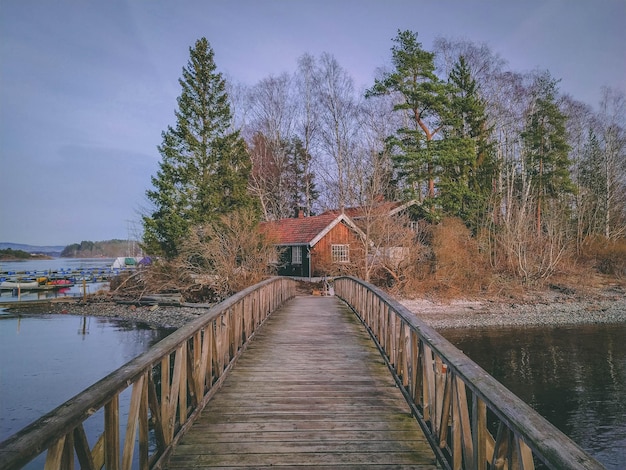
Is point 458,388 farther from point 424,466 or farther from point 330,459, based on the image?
point 330,459

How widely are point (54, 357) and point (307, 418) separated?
14.6 metres

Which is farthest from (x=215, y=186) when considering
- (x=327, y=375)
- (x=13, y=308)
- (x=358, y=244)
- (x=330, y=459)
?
(x=330, y=459)

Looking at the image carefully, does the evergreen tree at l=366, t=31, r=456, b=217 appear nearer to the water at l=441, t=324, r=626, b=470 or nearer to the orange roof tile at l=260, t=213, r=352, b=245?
the orange roof tile at l=260, t=213, r=352, b=245

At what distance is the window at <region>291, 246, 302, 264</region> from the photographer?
27984mm

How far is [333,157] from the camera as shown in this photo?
34.2m

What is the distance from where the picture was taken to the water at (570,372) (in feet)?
30.0

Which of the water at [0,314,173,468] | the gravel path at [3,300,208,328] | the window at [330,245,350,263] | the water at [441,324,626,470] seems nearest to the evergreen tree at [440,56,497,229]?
the window at [330,245,350,263]

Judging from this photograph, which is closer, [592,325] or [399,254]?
[592,325]

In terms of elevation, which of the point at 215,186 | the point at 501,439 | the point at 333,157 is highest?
the point at 333,157

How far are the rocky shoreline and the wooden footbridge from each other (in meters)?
15.4

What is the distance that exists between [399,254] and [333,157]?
13050 millimetres

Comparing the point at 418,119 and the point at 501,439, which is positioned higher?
the point at 418,119

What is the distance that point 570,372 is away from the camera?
43.0 ft

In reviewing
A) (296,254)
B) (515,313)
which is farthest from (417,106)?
(515,313)
